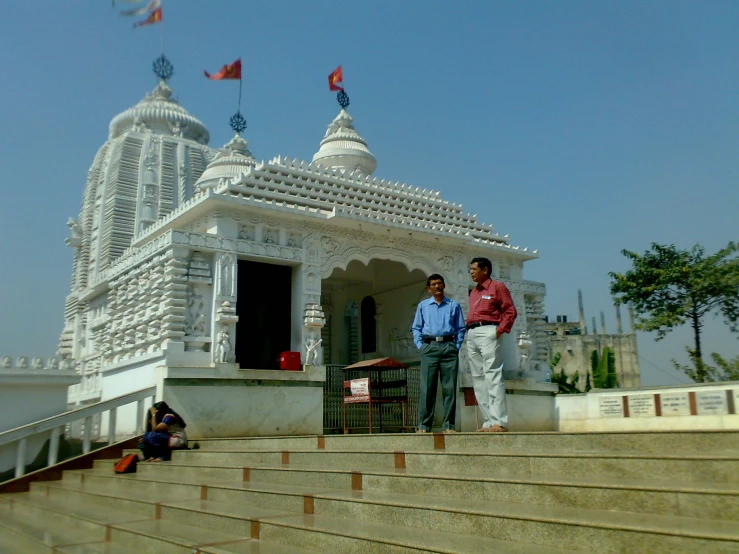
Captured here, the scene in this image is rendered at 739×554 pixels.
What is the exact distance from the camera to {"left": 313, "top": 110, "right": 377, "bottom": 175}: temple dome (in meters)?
19.0

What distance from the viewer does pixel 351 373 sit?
49.5 ft

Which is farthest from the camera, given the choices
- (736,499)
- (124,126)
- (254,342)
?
(124,126)

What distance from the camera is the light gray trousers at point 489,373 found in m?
6.94

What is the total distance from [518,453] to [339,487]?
167 centimetres

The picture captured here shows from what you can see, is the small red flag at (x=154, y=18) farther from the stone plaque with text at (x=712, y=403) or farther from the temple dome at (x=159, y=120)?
the stone plaque with text at (x=712, y=403)

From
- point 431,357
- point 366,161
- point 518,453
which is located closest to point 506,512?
point 518,453

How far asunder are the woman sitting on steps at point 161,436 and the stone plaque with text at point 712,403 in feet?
27.4

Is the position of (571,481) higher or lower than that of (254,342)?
lower

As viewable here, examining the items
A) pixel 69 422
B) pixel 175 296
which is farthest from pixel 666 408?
pixel 69 422

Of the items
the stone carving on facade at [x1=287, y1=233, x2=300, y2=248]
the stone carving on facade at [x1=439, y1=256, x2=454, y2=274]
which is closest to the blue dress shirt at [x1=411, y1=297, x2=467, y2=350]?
the stone carving on facade at [x1=287, y1=233, x2=300, y2=248]

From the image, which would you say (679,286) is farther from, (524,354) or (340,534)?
(340,534)

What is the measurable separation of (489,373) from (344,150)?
516 inches

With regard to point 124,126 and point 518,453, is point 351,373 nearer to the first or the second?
point 518,453

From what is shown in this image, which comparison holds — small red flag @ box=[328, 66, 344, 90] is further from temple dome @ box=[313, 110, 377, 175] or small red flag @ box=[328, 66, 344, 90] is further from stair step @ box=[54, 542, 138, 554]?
stair step @ box=[54, 542, 138, 554]
